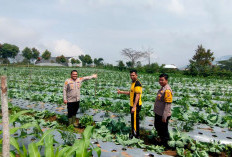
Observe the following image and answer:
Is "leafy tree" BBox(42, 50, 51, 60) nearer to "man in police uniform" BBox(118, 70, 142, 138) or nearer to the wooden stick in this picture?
"man in police uniform" BBox(118, 70, 142, 138)

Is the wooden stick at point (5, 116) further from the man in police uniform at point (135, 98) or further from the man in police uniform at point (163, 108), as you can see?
the man in police uniform at point (163, 108)

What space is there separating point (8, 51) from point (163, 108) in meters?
84.4

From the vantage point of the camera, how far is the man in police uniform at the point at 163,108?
325 centimetres

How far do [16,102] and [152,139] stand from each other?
21.5 feet

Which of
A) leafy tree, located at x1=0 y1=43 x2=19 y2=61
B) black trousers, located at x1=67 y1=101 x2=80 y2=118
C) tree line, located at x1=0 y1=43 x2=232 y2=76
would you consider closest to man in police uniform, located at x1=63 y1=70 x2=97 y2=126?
black trousers, located at x1=67 y1=101 x2=80 y2=118

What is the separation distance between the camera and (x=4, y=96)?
1634 mm

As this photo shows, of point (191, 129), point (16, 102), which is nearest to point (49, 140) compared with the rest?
point (191, 129)

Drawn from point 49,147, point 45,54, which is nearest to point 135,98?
point 49,147

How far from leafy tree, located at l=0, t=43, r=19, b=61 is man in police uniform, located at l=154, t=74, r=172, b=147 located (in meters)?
83.8

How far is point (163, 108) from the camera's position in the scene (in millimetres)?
3453

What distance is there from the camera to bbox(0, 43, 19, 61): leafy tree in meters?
70.2

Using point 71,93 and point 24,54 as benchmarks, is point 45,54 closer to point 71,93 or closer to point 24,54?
point 24,54

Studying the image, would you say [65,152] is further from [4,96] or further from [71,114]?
[71,114]

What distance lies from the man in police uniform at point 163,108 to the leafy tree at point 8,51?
8383 centimetres
